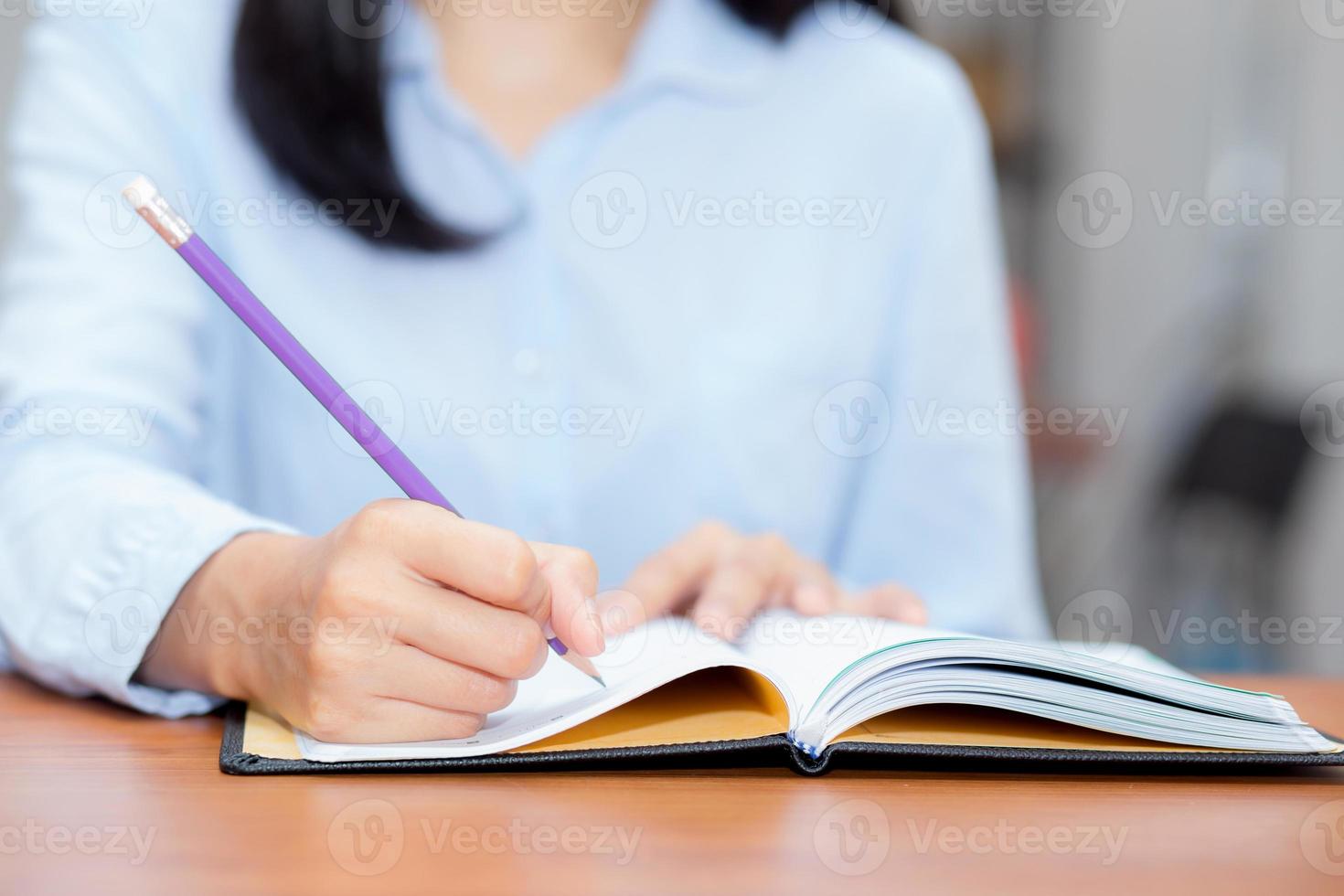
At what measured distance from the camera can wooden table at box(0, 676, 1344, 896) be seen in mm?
418

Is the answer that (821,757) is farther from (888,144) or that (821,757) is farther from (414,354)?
(888,144)

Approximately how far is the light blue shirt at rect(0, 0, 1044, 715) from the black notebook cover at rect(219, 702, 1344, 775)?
41 centimetres

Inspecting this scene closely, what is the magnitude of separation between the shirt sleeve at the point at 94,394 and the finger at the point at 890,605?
1.12ft

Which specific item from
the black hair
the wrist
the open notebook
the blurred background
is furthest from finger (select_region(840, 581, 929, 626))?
the blurred background

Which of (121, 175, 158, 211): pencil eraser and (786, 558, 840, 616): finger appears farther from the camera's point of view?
(786, 558, 840, 616): finger

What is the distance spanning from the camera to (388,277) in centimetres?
99

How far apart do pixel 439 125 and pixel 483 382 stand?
0.22 metres

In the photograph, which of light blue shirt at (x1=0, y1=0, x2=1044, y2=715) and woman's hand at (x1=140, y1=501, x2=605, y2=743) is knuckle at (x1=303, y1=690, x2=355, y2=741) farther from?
light blue shirt at (x1=0, y1=0, x2=1044, y2=715)

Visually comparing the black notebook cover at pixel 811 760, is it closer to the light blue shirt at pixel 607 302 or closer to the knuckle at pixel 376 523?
the knuckle at pixel 376 523

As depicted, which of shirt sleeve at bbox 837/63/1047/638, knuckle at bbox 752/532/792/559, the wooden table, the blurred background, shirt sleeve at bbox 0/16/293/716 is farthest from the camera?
the blurred background

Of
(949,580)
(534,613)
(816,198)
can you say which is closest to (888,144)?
(816,198)

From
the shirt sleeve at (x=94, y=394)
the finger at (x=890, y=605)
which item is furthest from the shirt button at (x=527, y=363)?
the finger at (x=890, y=605)

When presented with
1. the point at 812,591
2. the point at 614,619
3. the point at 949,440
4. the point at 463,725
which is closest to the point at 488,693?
the point at 463,725

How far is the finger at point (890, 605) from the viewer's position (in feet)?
2.34
